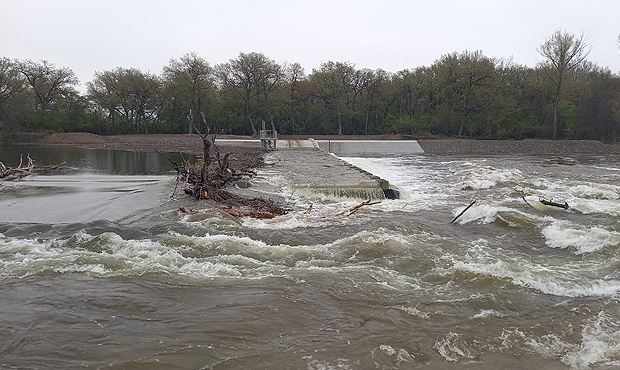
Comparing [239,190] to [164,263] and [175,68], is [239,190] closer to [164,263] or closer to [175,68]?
[164,263]

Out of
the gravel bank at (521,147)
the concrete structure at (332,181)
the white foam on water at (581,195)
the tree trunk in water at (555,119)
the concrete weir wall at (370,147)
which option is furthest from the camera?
the tree trunk in water at (555,119)

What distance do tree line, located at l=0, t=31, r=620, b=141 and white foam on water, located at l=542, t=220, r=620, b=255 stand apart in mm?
44611

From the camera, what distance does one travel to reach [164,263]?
9.05m

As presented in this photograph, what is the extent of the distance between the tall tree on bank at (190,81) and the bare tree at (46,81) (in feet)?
48.6

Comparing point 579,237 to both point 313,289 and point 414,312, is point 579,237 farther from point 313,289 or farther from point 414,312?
point 313,289

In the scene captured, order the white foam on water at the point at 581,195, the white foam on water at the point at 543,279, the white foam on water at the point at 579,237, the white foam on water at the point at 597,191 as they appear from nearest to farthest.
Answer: the white foam on water at the point at 543,279, the white foam on water at the point at 579,237, the white foam on water at the point at 581,195, the white foam on water at the point at 597,191

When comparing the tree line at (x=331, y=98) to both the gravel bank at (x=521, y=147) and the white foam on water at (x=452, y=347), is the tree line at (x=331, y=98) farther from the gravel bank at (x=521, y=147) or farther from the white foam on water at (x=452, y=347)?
the white foam on water at (x=452, y=347)

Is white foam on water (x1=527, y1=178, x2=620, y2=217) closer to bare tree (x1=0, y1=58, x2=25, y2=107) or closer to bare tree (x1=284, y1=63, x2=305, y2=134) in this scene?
bare tree (x1=284, y1=63, x2=305, y2=134)

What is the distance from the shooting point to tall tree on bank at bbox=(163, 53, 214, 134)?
6025 cm

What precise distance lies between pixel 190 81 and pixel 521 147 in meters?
38.6

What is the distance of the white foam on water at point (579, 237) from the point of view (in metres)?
10.5

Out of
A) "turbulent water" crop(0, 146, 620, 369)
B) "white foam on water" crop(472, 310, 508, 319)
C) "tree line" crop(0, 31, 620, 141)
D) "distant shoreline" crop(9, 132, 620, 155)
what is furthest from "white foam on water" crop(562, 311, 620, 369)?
"tree line" crop(0, 31, 620, 141)

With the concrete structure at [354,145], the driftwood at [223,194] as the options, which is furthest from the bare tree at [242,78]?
the driftwood at [223,194]

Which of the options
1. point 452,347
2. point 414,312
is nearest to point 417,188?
point 414,312
